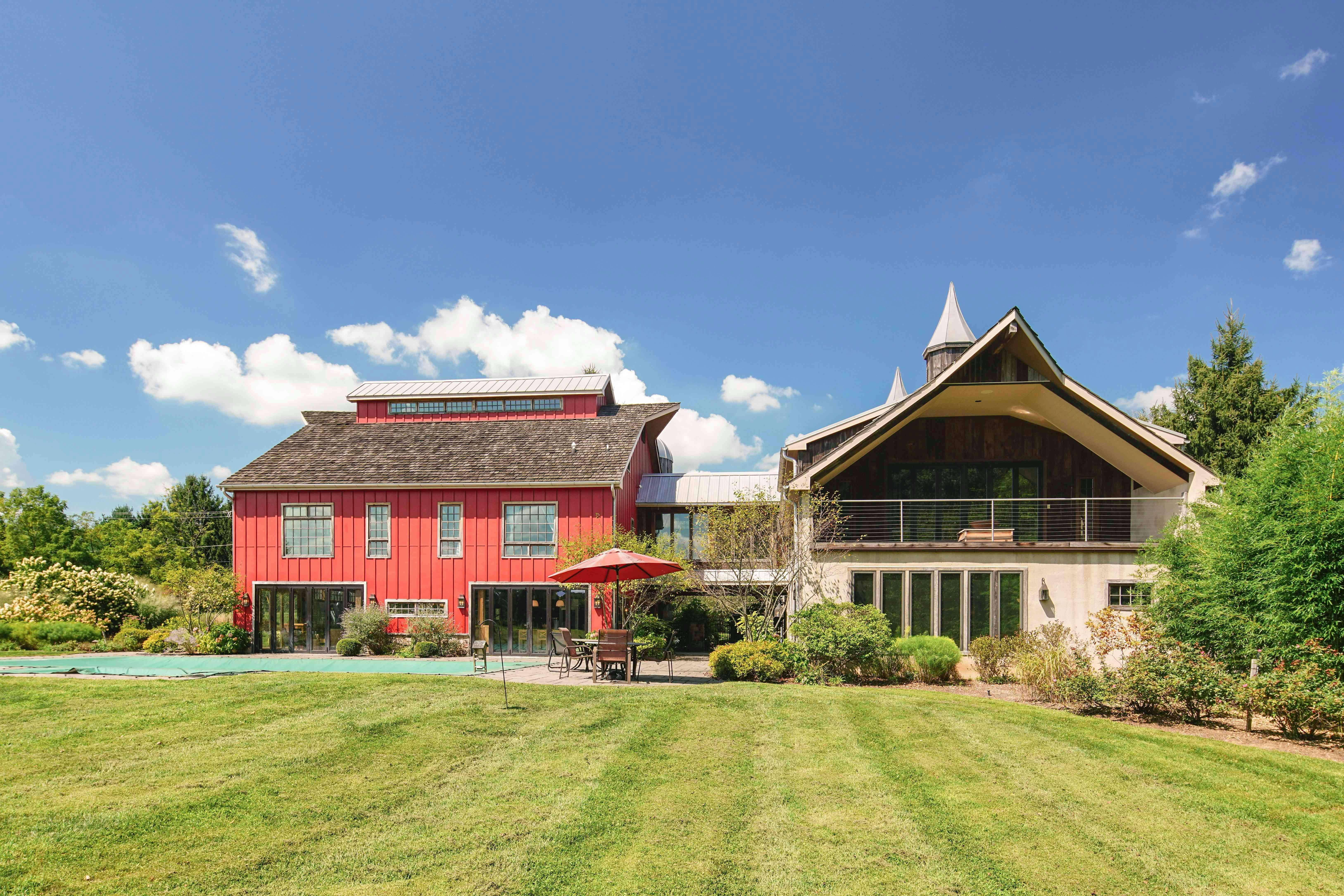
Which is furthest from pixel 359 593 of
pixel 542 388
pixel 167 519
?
pixel 167 519

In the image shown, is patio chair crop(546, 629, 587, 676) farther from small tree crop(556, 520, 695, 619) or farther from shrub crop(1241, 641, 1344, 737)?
shrub crop(1241, 641, 1344, 737)

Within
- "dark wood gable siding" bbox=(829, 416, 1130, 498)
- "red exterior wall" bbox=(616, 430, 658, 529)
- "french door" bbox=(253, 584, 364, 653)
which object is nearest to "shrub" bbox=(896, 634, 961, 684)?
"dark wood gable siding" bbox=(829, 416, 1130, 498)

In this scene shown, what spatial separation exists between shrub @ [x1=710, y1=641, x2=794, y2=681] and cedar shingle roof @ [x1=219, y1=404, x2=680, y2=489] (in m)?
7.57

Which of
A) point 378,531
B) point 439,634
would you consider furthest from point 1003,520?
point 378,531

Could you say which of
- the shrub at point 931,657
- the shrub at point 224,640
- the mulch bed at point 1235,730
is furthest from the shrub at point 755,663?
the shrub at point 224,640

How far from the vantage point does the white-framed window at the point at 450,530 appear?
73.9ft

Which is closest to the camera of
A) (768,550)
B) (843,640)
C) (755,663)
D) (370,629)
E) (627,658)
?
(627,658)

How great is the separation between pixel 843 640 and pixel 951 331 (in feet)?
47.1

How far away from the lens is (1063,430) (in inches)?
762

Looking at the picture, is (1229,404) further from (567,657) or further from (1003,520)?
(567,657)

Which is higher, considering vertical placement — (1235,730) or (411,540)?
(411,540)

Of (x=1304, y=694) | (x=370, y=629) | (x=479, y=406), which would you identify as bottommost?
(x=370, y=629)

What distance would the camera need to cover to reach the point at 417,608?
22.5m

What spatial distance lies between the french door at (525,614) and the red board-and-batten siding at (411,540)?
1.20 feet
